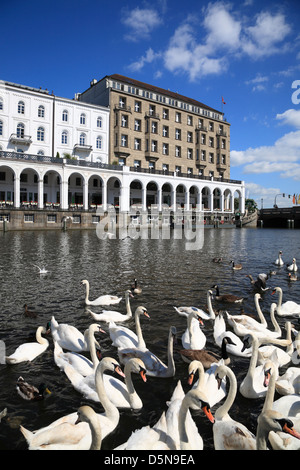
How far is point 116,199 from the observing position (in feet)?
181

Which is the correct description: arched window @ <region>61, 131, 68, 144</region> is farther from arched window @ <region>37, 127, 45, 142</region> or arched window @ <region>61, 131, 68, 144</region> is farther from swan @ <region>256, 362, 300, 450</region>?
swan @ <region>256, 362, 300, 450</region>

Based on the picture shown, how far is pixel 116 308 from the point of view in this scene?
9523 mm

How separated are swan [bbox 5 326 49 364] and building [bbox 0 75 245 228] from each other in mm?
35766

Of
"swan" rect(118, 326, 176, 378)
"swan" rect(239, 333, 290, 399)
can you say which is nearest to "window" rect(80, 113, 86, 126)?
"swan" rect(118, 326, 176, 378)

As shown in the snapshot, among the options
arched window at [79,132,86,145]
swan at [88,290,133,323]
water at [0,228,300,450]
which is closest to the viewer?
water at [0,228,300,450]

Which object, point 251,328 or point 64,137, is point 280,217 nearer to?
point 64,137

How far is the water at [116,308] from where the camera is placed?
4.55m

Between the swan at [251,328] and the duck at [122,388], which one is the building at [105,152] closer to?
the swan at [251,328]

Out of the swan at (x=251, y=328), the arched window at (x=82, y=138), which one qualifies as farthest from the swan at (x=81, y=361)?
the arched window at (x=82, y=138)

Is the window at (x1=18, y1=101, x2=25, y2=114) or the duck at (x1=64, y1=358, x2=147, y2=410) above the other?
the window at (x1=18, y1=101, x2=25, y2=114)

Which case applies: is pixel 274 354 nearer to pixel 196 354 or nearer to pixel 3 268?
pixel 196 354

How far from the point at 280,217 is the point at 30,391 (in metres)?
77.3

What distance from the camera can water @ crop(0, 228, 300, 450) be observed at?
4.55m
